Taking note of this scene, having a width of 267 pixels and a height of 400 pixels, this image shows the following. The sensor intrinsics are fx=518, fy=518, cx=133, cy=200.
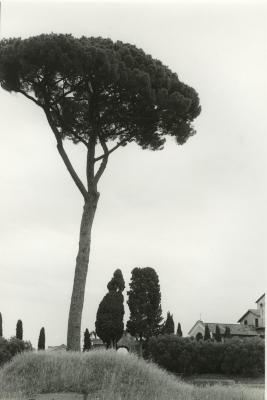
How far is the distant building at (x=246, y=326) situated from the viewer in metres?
52.6

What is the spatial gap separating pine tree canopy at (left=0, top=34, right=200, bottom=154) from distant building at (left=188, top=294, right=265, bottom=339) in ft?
118

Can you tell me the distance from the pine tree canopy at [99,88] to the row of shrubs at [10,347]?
8.82 meters

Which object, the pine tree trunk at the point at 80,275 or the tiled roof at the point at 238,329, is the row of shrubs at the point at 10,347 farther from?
the tiled roof at the point at 238,329

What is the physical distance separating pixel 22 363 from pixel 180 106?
8787mm

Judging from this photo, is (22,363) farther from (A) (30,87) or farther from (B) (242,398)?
(A) (30,87)

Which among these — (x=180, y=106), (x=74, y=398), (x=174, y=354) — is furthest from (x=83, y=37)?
(x=174, y=354)

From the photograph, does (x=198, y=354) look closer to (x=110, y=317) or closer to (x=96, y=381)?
(x=110, y=317)

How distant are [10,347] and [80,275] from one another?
8.13 metres

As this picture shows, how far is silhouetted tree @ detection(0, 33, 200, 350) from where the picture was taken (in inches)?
571

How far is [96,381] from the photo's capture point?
1101 cm

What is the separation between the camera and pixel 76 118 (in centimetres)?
1672

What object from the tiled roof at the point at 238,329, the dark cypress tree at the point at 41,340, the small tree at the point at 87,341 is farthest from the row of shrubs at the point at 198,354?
the tiled roof at the point at 238,329

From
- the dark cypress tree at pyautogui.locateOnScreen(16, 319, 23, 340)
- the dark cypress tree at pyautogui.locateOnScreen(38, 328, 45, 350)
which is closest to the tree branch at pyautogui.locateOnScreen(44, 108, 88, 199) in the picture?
the dark cypress tree at pyautogui.locateOnScreen(16, 319, 23, 340)

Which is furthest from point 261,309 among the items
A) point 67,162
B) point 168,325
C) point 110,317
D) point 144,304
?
point 67,162
